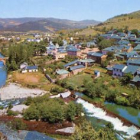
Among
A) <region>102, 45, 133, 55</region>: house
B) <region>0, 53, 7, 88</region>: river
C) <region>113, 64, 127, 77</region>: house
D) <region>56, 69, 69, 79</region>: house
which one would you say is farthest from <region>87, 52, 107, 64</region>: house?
<region>0, 53, 7, 88</region>: river

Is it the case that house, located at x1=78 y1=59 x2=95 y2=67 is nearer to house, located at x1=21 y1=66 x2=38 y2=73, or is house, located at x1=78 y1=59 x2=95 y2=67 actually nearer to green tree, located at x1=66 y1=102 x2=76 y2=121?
house, located at x1=21 y1=66 x2=38 y2=73

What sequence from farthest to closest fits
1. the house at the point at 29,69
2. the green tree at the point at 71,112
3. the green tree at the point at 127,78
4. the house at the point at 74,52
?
the house at the point at 74,52 < the house at the point at 29,69 < the green tree at the point at 127,78 < the green tree at the point at 71,112

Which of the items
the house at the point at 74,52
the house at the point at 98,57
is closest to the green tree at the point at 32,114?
the house at the point at 98,57

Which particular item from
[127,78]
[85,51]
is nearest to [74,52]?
[85,51]

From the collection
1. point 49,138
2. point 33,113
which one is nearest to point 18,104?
point 33,113

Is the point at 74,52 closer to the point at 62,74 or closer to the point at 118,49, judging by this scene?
the point at 118,49

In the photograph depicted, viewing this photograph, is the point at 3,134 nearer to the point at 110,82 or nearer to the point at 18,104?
the point at 18,104

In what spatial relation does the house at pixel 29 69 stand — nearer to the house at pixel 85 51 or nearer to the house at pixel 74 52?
the house at pixel 85 51
